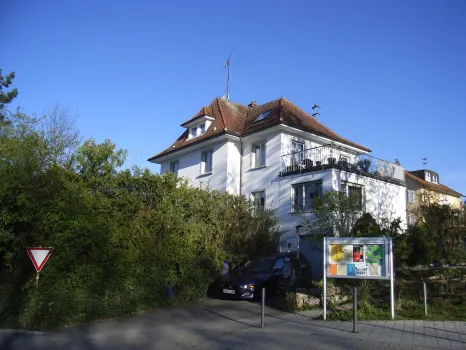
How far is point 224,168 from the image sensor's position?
25469 millimetres

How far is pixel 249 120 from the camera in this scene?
2844cm

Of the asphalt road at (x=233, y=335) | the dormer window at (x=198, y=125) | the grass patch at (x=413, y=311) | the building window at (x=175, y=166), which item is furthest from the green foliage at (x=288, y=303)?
the building window at (x=175, y=166)

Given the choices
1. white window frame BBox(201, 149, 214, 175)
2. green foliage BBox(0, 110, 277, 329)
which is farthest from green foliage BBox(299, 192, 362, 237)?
white window frame BBox(201, 149, 214, 175)

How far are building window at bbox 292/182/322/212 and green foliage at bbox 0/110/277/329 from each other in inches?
266

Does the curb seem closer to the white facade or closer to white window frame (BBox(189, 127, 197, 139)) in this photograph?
the white facade

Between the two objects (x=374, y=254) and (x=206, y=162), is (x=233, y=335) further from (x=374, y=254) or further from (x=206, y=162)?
(x=206, y=162)

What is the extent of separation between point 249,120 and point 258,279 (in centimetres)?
1543

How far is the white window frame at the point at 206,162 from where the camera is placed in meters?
27.0

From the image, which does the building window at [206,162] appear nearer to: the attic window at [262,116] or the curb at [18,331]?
the attic window at [262,116]

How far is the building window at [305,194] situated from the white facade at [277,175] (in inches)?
8.5

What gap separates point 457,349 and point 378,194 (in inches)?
654

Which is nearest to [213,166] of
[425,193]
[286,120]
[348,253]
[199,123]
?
[199,123]

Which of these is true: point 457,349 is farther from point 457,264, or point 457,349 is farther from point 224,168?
point 224,168

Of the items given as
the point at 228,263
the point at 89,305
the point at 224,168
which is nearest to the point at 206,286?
the point at 228,263
